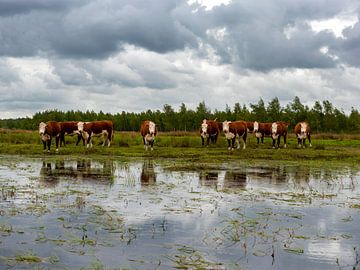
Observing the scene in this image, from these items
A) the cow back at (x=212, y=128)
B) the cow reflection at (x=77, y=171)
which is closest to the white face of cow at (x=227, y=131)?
Answer: the cow back at (x=212, y=128)

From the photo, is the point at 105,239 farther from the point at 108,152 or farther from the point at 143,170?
the point at 108,152

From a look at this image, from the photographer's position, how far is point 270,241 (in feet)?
28.3

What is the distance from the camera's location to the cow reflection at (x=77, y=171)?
17039mm

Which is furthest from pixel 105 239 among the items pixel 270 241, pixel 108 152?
pixel 108 152

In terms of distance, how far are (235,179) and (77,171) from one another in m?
6.94

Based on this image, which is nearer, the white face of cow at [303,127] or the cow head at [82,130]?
the cow head at [82,130]

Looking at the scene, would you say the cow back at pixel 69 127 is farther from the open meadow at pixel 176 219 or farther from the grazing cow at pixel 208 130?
the open meadow at pixel 176 219

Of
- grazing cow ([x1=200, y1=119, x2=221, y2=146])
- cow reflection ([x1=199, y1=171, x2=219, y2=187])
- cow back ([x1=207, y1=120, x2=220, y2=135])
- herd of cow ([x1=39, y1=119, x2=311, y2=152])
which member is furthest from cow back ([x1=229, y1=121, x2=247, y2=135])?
cow reflection ([x1=199, y1=171, x2=219, y2=187])

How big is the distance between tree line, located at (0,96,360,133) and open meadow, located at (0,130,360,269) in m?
65.2

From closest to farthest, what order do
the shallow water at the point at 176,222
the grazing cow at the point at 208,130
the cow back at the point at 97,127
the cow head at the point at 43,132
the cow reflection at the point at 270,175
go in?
the shallow water at the point at 176,222 < the cow reflection at the point at 270,175 < the cow head at the point at 43,132 < the cow back at the point at 97,127 < the grazing cow at the point at 208,130

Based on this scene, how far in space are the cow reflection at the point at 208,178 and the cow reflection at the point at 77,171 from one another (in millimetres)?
3462

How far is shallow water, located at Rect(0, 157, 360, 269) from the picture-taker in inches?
292

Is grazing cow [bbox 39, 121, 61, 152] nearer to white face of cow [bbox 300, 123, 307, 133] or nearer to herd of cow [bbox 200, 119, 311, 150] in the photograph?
herd of cow [bbox 200, 119, 311, 150]

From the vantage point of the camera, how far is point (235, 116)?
102 m
